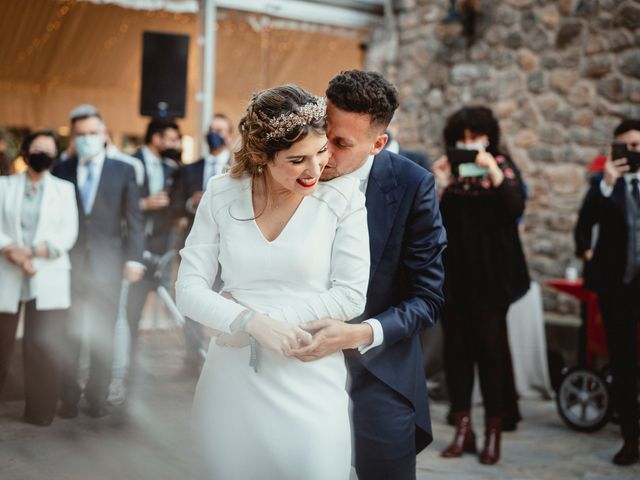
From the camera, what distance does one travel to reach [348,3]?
9477 mm

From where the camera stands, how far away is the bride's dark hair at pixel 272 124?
202cm

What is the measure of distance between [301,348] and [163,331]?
5991 millimetres

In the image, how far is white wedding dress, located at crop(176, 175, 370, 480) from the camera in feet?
6.71

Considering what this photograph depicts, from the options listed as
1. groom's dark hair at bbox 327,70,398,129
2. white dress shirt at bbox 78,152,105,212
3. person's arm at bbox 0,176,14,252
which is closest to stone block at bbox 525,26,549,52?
white dress shirt at bbox 78,152,105,212

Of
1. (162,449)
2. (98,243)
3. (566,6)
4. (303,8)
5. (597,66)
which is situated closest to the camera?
(162,449)

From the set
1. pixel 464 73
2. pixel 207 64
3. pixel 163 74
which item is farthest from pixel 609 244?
pixel 207 64

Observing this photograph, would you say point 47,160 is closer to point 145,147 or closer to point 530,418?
point 145,147

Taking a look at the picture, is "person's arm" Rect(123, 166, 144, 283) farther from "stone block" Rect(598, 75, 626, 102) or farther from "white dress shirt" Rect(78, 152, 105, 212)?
"stone block" Rect(598, 75, 626, 102)

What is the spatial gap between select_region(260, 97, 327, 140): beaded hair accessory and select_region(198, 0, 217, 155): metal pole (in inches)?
262

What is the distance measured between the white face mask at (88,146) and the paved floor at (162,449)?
5.38 ft

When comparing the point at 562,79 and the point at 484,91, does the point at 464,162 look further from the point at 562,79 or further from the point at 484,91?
the point at 484,91

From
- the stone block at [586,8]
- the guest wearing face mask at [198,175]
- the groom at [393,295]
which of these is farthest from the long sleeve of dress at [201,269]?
the stone block at [586,8]

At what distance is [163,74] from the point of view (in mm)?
7906

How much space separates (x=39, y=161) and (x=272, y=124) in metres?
3.21
